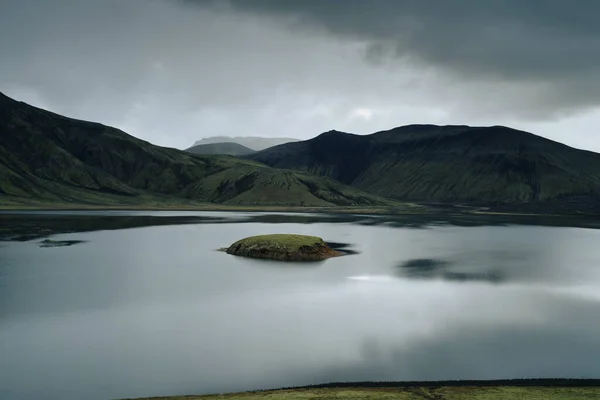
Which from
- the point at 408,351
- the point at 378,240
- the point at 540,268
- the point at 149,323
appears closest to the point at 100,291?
the point at 149,323

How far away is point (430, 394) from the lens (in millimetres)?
24625

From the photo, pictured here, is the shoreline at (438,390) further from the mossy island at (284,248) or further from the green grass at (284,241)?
the green grass at (284,241)

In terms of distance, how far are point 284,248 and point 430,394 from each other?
58.3 meters

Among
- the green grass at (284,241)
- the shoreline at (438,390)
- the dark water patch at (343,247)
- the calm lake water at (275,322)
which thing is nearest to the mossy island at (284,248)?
the green grass at (284,241)

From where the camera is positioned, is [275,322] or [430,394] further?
[275,322]

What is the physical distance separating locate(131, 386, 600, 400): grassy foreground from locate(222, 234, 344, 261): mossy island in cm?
5571

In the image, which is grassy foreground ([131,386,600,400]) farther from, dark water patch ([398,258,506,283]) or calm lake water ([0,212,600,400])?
dark water patch ([398,258,506,283])

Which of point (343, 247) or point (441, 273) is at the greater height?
point (343, 247)

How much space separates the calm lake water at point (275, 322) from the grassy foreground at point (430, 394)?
215 centimetres

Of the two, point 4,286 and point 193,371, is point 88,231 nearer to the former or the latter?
point 4,286

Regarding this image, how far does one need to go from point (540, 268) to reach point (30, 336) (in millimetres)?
70248

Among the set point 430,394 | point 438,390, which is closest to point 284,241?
point 438,390

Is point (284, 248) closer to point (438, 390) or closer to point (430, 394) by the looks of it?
point (438, 390)

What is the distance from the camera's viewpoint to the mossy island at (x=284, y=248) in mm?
81750
